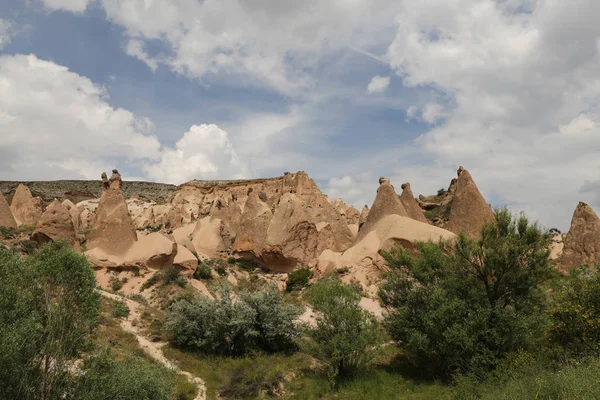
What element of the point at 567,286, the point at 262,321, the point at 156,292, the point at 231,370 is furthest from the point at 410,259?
the point at 156,292

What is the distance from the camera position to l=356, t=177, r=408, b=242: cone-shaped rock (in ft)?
72.4

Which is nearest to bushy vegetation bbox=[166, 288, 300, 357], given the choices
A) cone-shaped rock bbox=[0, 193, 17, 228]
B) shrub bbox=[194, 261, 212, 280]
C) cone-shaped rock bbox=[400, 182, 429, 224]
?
shrub bbox=[194, 261, 212, 280]

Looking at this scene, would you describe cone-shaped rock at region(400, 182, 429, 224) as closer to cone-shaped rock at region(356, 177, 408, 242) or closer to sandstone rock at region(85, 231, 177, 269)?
cone-shaped rock at region(356, 177, 408, 242)

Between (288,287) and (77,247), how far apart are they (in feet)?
34.4

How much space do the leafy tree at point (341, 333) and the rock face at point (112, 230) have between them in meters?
11.9

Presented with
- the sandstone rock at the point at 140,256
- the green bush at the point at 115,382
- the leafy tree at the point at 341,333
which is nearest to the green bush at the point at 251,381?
the leafy tree at the point at 341,333

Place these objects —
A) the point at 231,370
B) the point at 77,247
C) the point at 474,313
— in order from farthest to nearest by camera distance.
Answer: the point at 77,247, the point at 231,370, the point at 474,313

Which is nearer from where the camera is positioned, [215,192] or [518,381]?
[518,381]

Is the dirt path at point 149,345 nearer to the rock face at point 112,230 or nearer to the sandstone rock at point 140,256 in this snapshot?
the sandstone rock at point 140,256

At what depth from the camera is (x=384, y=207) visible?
72.8 feet

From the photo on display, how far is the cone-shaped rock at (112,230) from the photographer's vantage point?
20.5m

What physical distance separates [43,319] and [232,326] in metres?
7.41

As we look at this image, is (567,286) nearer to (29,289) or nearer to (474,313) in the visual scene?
(474,313)

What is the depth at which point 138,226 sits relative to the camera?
47781 mm
